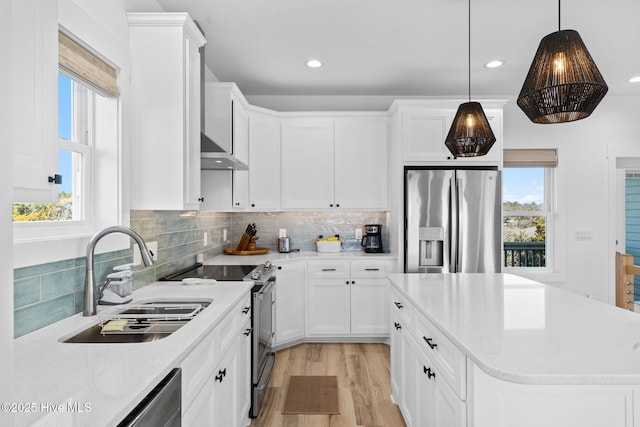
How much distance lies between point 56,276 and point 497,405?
5.54 ft

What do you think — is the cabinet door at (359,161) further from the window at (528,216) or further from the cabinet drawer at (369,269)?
the window at (528,216)

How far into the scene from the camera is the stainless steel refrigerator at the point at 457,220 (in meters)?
3.54

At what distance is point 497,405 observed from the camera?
1.13 metres

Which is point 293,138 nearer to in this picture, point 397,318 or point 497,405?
point 397,318

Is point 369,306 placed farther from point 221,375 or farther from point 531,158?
point 531,158

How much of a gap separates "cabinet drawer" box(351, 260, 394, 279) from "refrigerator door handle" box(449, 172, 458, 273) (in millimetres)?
622

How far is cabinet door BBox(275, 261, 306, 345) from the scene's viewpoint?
3534mm

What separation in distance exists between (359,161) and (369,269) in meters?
1.17

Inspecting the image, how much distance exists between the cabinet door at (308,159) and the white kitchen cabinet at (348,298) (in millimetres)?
741

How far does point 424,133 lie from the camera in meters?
3.66

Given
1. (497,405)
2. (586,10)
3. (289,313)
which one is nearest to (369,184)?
(289,313)

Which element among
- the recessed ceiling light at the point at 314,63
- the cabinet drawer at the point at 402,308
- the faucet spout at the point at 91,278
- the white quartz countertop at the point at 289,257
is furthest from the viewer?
the white quartz countertop at the point at 289,257

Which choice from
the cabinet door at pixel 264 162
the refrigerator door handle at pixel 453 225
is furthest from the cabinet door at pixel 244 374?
the refrigerator door handle at pixel 453 225

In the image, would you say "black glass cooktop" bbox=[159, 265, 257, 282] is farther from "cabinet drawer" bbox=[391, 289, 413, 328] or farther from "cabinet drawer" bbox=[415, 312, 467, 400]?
"cabinet drawer" bbox=[415, 312, 467, 400]
